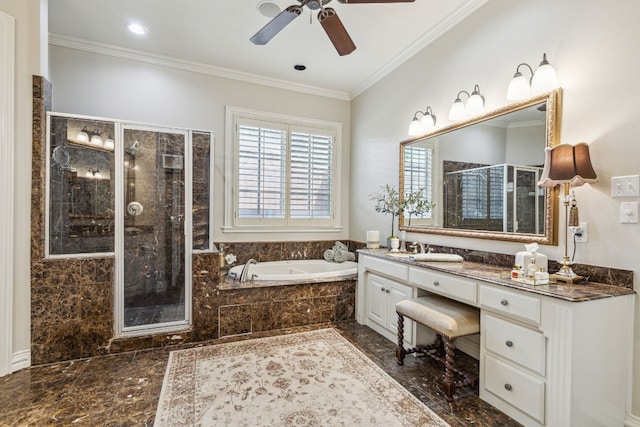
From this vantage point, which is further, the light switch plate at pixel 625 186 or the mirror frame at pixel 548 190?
the mirror frame at pixel 548 190

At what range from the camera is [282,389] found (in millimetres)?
2131

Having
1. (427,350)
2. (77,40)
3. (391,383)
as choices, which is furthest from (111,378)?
(77,40)

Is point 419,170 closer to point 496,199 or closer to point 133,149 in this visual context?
point 496,199

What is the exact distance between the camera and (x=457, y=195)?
9.31 feet

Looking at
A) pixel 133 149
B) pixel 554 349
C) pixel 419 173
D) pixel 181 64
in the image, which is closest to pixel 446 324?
pixel 554 349

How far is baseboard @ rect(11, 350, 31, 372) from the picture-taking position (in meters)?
2.34

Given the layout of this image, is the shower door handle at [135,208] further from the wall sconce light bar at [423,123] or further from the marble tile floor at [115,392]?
the wall sconce light bar at [423,123]

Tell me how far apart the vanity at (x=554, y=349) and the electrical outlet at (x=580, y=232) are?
0.28 meters

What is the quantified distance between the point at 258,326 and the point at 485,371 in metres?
2.05

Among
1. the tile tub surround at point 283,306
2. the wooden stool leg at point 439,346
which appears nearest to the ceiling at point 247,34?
the tile tub surround at point 283,306

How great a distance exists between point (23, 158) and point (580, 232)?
4.01 m

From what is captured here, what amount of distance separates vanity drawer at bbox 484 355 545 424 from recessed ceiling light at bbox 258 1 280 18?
312 centimetres

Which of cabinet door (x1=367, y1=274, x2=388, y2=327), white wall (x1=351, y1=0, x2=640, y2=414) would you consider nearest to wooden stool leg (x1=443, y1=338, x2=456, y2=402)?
white wall (x1=351, y1=0, x2=640, y2=414)

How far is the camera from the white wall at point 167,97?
328cm
